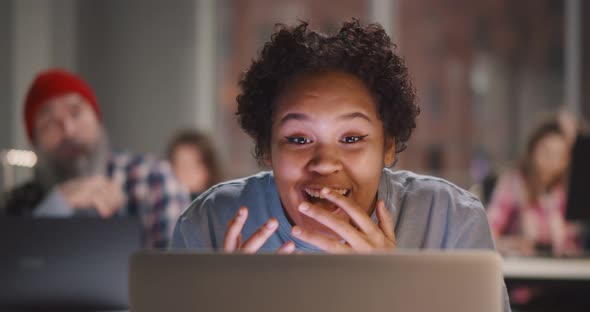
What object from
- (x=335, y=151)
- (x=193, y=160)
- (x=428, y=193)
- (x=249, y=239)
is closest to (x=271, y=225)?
(x=249, y=239)

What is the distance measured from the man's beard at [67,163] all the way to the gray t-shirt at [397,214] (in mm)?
1063

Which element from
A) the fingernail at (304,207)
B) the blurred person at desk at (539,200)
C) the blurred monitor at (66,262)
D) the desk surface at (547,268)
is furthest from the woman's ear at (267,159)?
the blurred person at desk at (539,200)

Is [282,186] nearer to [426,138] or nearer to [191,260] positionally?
[191,260]

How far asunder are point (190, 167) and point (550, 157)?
1.91 meters

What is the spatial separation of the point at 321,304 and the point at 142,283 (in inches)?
6.9

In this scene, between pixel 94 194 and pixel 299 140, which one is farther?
pixel 94 194

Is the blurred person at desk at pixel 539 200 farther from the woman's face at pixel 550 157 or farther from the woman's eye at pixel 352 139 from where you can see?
the woman's eye at pixel 352 139

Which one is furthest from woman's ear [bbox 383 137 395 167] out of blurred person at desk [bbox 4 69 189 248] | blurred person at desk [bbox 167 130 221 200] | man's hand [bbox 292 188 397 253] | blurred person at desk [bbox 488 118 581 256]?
blurred person at desk [bbox 167 130 221 200]

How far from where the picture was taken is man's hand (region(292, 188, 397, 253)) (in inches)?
31.0

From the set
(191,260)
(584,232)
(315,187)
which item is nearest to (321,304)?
(191,260)

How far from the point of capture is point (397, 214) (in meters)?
0.91

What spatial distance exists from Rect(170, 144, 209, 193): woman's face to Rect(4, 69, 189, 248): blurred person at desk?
1506 millimetres

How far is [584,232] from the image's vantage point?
3141 millimetres

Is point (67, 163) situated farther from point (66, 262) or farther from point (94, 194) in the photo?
point (66, 262)
